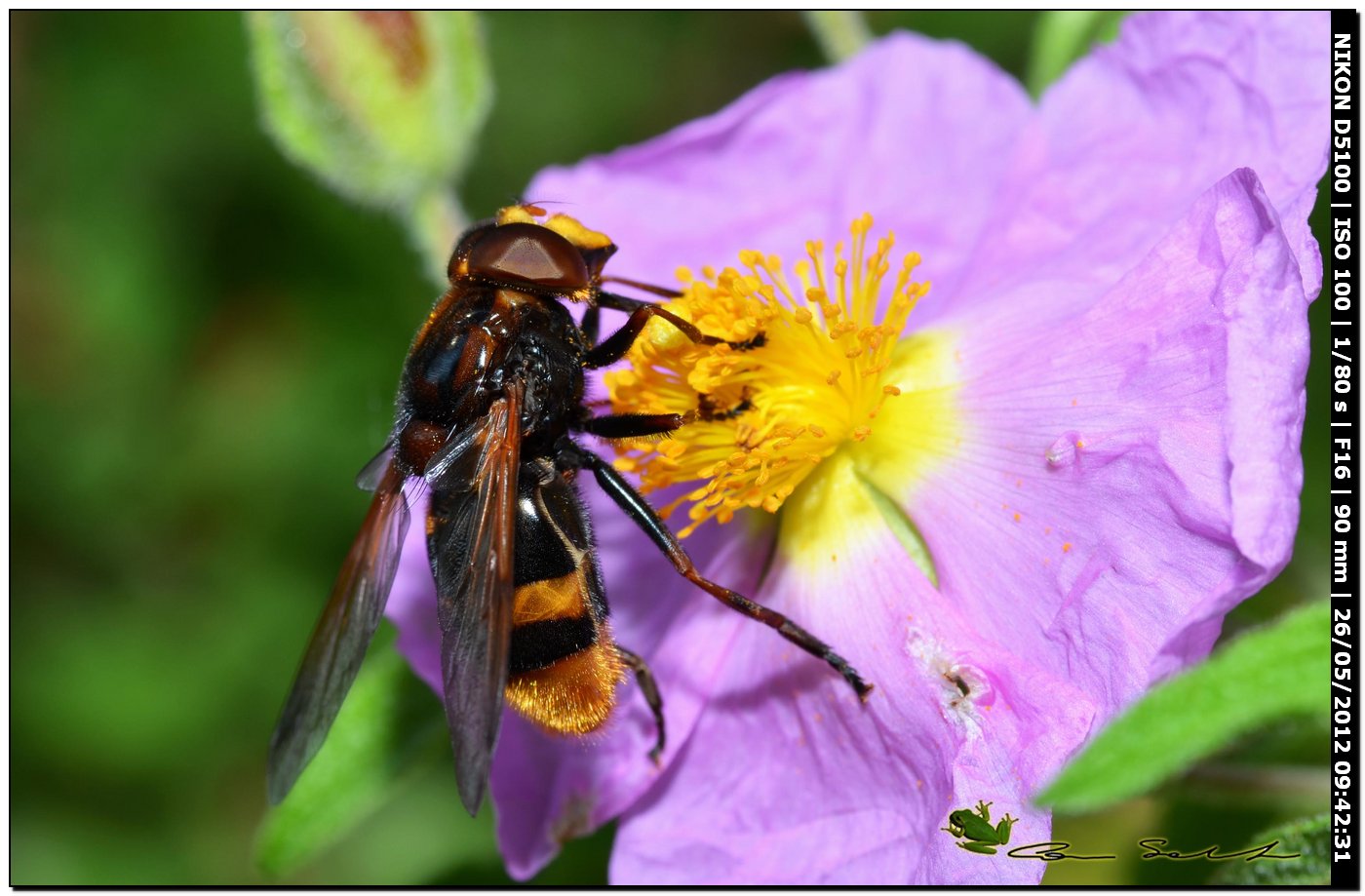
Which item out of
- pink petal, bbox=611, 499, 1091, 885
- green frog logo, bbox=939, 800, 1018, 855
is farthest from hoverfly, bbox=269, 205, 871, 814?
green frog logo, bbox=939, 800, 1018, 855

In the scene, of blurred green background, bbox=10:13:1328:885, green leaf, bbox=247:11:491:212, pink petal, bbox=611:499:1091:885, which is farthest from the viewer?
blurred green background, bbox=10:13:1328:885

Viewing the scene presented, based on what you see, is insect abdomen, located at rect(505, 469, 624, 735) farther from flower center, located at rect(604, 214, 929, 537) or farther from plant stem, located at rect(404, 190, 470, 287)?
plant stem, located at rect(404, 190, 470, 287)

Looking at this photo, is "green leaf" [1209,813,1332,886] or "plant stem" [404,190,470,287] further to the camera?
"plant stem" [404,190,470,287]

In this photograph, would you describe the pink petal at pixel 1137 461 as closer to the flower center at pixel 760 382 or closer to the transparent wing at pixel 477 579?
the flower center at pixel 760 382

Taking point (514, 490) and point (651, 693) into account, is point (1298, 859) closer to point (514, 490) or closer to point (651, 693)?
point (651, 693)

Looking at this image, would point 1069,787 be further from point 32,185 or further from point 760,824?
point 32,185

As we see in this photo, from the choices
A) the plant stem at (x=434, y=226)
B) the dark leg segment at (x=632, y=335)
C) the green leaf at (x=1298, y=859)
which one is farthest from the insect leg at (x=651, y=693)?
the plant stem at (x=434, y=226)

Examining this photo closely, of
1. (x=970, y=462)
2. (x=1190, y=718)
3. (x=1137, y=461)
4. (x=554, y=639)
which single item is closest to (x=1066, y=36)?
(x=970, y=462)
